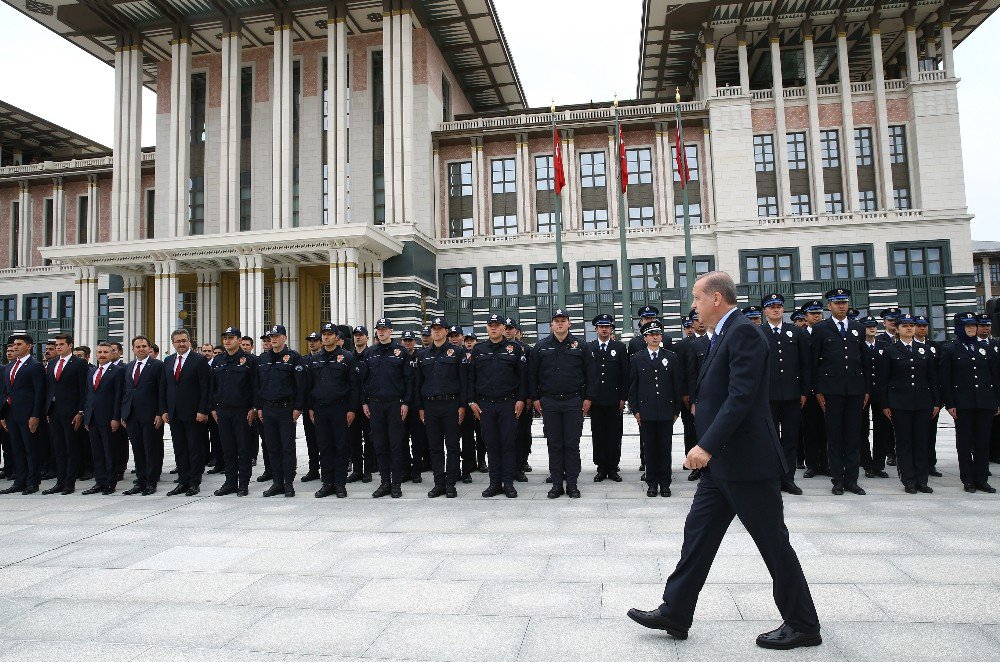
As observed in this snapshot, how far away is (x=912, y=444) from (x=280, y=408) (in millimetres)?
8045

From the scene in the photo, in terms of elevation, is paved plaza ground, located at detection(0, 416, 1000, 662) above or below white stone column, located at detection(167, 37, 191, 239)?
below

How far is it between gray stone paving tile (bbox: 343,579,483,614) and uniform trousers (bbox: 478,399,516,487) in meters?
3.62

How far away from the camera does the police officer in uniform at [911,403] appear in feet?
26.4


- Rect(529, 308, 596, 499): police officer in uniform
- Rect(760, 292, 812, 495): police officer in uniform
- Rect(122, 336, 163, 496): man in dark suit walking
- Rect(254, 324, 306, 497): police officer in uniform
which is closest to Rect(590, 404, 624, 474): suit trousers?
Rect(529, 308, 596, 499): police officer in uniform

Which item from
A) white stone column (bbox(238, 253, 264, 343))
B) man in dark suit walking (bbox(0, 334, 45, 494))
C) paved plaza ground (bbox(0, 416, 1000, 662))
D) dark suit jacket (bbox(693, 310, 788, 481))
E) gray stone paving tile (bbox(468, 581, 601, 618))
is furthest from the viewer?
white stone column (bbox(238, 253, 264, 343))

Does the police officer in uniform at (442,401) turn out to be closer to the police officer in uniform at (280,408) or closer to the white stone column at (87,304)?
the police officer in uniform at (280,408)

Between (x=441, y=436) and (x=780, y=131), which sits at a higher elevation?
(x=780, y=131)

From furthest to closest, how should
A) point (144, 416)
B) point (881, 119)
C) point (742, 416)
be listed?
point (881, 119), point (144, 416), point (742, 416)

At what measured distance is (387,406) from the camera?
8828mm

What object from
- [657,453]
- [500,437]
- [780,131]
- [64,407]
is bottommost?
[657,453]

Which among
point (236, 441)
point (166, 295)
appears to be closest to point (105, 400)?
point (236, 441)

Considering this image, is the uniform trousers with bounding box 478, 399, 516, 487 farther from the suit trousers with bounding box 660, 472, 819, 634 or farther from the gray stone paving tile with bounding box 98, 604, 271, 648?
the suit trousers with bounding box 660, 472, 819, 634

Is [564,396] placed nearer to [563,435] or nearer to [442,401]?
[563,435]

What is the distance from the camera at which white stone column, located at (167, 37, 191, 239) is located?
36.2 meters
